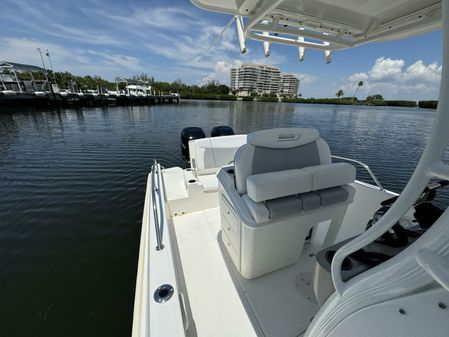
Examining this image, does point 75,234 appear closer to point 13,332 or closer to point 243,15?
point 13,332

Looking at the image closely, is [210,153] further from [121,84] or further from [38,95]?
[121,84]

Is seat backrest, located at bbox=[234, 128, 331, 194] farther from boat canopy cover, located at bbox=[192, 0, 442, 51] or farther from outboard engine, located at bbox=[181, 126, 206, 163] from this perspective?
outboard engine, located at bbox=[181, 126, 206, 163]

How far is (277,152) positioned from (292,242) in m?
0.84

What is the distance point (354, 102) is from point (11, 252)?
238 ft

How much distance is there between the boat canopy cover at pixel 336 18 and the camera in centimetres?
140

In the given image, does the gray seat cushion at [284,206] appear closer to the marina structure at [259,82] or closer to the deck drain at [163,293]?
the deck drain at [163,293]

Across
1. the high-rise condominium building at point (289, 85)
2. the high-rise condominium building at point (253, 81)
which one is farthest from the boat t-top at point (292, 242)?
the high-rise condominium building at point (289, 85)

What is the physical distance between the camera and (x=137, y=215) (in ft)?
13.1

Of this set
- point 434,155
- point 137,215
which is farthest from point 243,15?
point 137,215

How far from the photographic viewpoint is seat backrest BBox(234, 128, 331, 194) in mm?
1645

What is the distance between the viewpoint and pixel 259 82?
6750 cm

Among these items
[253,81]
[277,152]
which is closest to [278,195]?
[277,152]

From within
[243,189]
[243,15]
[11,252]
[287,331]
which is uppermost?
[243,15]

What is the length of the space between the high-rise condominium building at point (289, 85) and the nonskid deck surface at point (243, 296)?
7395cm
